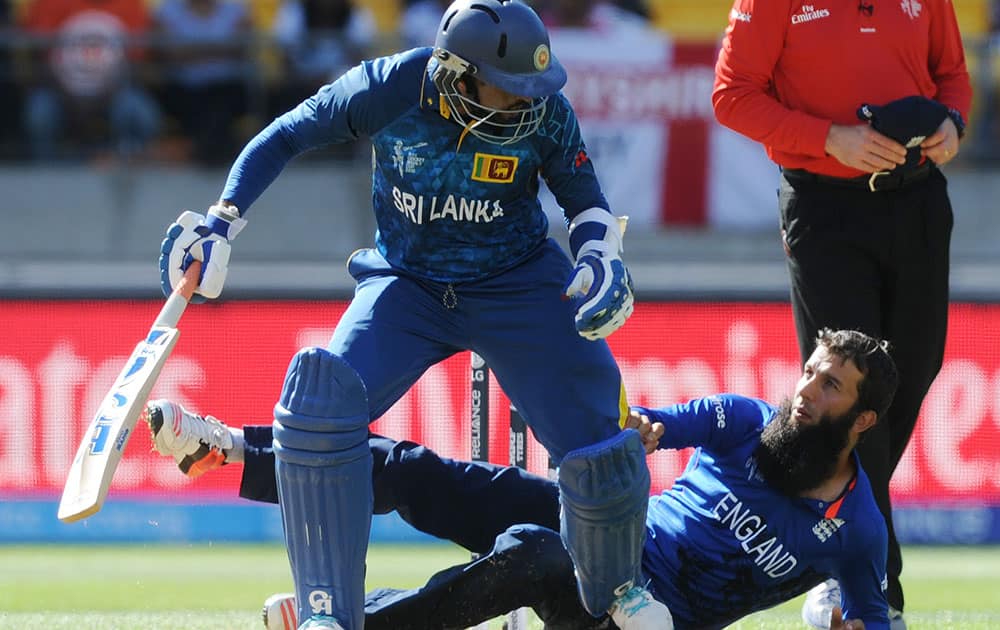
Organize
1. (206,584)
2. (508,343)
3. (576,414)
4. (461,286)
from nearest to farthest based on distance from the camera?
(576,414) → (508,343) → (461,286) → (206,584)

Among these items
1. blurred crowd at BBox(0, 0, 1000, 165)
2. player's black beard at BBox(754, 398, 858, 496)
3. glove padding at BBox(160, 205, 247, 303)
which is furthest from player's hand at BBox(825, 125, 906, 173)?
blurred crowd at BBox(0, 0, 1000, 165)

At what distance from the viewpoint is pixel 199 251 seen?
13.8ft

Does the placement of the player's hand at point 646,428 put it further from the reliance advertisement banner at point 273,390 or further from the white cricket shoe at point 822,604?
the reliance advertisement banner at point 273,390

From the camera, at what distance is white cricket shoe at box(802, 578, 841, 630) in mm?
4922

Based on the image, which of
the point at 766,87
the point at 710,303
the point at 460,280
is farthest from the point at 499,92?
the point at 710,303

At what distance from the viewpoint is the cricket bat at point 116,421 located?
3916 mm

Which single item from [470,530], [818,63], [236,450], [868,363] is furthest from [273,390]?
[868,363]

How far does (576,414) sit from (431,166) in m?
0.74

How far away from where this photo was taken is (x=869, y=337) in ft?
15.3

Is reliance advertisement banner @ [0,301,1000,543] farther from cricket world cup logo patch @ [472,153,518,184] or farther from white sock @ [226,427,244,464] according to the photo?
cricket world cup logo patch @ [472,153,518,184]

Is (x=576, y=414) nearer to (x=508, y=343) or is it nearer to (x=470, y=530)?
(x=508, y=343)

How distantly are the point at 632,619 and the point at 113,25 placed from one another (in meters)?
7.26

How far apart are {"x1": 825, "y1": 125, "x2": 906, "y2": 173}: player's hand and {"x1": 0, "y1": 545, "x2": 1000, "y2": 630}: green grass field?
1.45 metres

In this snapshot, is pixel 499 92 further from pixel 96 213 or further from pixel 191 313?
pixel 96 213
